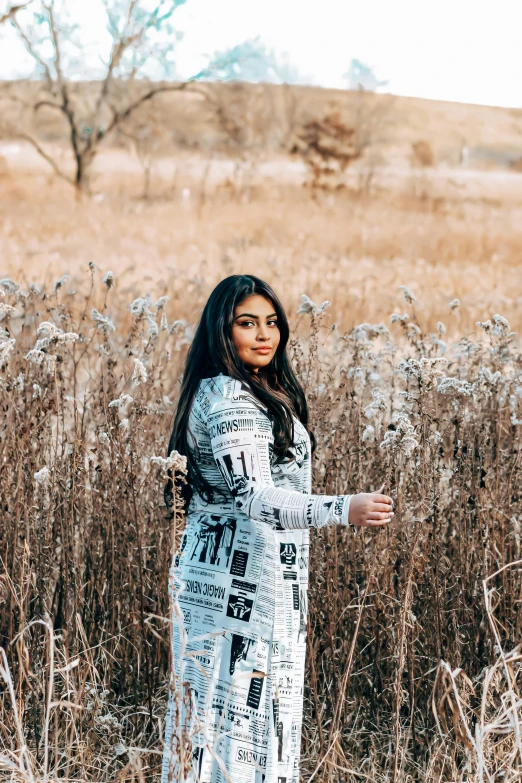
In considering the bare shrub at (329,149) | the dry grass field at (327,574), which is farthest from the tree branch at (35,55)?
the dry grass field at (327,574)

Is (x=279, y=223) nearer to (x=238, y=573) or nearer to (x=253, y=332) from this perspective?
(x=253, y=332)

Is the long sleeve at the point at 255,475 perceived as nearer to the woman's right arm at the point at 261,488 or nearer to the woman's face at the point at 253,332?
the woman's right arm at the point at 261,488

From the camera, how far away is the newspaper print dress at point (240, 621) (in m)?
2.36

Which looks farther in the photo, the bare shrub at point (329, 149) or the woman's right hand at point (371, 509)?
the bare shrub at point (329, 149)

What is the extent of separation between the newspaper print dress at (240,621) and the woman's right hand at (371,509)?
240 millimetres

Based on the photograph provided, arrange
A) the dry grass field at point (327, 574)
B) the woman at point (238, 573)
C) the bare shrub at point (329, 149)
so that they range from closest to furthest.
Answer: the woman at point (238, 573) → the dry grass field at point (327, 574) → the bare shrub at point (329, 149)

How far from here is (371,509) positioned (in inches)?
83.1

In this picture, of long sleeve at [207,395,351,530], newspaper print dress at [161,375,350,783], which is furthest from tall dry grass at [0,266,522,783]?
long sleeve at [207,395,351,530]

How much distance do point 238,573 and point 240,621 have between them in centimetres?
11

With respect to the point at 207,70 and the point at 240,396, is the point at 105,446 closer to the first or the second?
the point at 240,396

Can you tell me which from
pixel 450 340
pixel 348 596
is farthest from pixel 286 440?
pixel 450 340

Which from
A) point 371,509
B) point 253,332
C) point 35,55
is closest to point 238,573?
point 371,509

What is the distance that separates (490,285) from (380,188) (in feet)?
68.2

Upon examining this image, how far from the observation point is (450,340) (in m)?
11.3
